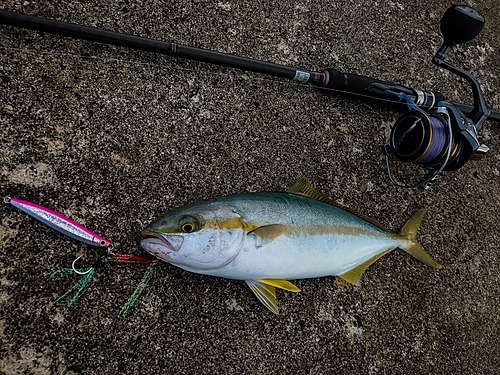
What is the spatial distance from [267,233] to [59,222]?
952mm

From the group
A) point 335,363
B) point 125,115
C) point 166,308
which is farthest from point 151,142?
point 335,363

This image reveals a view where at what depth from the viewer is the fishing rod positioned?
6.84 feet

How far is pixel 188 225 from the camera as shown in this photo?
171 centimetres

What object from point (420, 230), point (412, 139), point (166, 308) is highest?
point (412, 139)

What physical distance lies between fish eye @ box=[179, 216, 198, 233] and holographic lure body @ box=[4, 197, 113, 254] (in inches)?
15.6

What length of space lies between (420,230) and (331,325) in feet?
2.93

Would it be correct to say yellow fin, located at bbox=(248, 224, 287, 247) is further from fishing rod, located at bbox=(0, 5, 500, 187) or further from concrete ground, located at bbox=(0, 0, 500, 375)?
fishing rod, located at bbox=(0, 5, 500, 187)

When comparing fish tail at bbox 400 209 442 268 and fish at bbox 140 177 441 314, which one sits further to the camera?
fish tail at bbox 400 209 442 268

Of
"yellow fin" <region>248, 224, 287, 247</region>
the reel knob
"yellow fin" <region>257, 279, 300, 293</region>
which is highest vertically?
the reel knob

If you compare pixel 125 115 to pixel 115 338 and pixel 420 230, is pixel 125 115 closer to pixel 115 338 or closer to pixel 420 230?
pixel 115 338

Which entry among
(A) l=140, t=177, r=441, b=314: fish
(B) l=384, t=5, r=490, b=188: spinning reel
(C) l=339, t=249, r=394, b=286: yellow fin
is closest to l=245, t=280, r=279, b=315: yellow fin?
(A) l=140, t=177, r=441, b=314: fish

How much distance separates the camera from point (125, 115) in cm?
211

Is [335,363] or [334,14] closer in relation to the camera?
[335,363]

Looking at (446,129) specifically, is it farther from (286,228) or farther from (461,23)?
(286,228)
